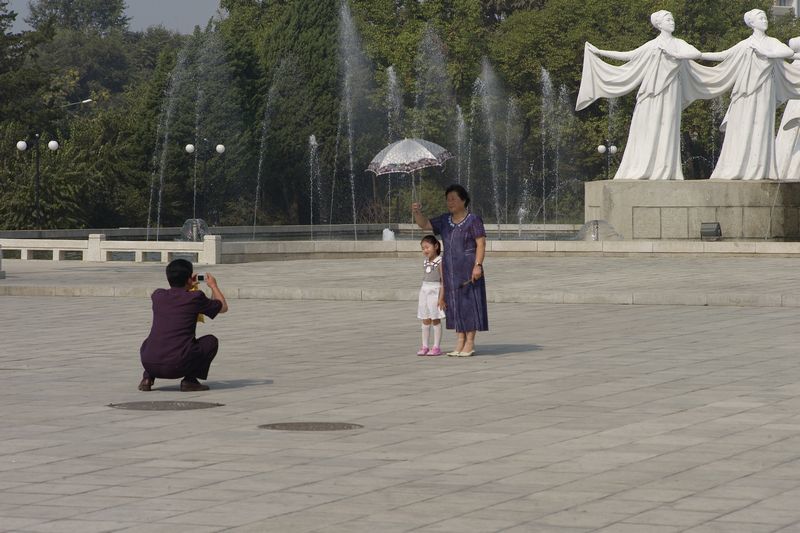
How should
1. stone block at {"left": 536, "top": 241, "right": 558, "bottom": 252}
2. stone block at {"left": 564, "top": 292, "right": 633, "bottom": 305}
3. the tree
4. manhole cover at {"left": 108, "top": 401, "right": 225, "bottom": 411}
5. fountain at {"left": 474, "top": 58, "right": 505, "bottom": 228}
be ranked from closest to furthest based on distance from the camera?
manhole cover at {"left": 108, "top": 401, "right": 225, "bottom": 411} < stone block at {"left": 564, "top": 292, "right": 633, "bottom": 305} < stone block at {"left": 536, "top": 241, "right": 558, "bottom": 252} < fountain at {"left": 474, "top": 58, "right": 505, "bottom": 228} < the tree

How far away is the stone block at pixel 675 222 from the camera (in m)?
35.3

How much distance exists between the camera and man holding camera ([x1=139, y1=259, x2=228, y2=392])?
12.3m

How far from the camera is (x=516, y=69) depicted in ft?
242

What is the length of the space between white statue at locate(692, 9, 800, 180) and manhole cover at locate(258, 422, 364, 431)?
27.0m

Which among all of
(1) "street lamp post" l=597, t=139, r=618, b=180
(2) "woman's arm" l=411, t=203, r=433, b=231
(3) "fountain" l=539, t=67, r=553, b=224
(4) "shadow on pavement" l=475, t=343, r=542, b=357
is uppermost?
(3) "fountain" l=539, t=67, r=553, b=224

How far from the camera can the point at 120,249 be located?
35531 millimetres

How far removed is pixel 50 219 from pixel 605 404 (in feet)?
149

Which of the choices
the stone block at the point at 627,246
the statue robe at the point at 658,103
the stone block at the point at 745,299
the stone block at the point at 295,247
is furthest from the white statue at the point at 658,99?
the stone block at the point at 745,299

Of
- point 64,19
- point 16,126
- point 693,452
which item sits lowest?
point 693,452

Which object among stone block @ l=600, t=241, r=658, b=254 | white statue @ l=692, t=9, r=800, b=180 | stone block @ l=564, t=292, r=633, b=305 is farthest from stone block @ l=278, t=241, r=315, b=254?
stone block @ l=564, t=292, r=633, b=305

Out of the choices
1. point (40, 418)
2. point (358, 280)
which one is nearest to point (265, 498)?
point (40, 418)

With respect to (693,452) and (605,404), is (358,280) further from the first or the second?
(693,452)

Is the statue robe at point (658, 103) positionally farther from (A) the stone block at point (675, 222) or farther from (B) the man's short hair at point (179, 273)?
(B) the man's short hair at point (179, 273)

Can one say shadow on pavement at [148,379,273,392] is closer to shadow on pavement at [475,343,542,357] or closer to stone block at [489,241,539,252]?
shadow on pavement at [475,343,542,357]
